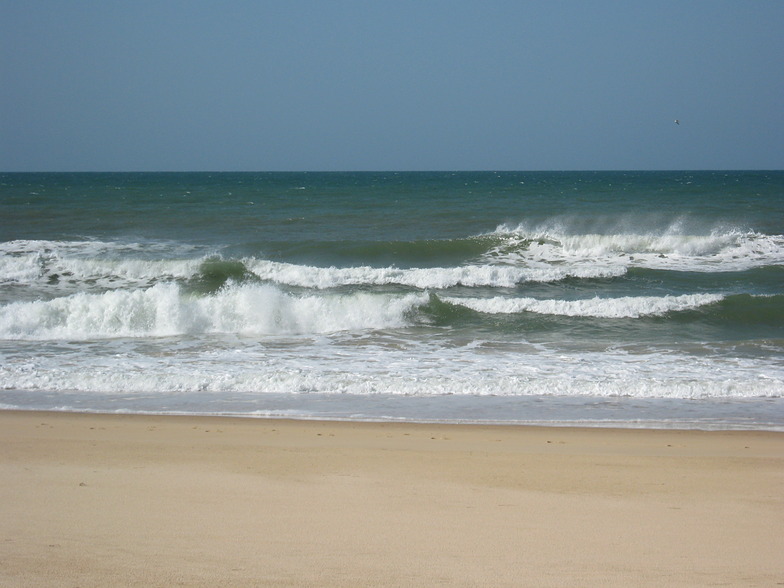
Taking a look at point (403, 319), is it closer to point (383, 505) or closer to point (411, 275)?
point (411, 275)

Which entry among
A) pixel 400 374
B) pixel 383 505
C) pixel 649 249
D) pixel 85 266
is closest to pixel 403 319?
pixel 400 374

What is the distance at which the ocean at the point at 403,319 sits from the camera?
8102mm

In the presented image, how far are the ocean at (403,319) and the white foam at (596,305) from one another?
4 centimetres

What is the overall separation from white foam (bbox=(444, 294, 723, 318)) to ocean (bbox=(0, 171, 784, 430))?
4cm

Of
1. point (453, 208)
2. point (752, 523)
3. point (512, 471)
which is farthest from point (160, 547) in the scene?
point (453, 208)

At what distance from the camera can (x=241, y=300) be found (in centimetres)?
1338

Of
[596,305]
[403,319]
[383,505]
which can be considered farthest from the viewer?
[596,305]

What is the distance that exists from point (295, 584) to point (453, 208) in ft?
100

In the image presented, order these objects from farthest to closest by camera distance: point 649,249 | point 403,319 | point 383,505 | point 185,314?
point 649,249 < point 403,319 < point 185,314 < point 383,505

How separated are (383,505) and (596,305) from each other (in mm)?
10458

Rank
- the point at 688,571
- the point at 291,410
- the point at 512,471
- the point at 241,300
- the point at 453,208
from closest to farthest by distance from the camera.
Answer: the point at 688,571 → the point at 512,471 → the point at 291,410 → the point at 241,300 → the point at 453,208

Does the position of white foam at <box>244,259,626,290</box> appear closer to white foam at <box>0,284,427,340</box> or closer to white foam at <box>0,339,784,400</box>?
white foam at <box>0,284,427,340</box>

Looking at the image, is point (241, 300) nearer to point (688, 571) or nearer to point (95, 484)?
point (95, 484)

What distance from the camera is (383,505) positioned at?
4.59 meters
